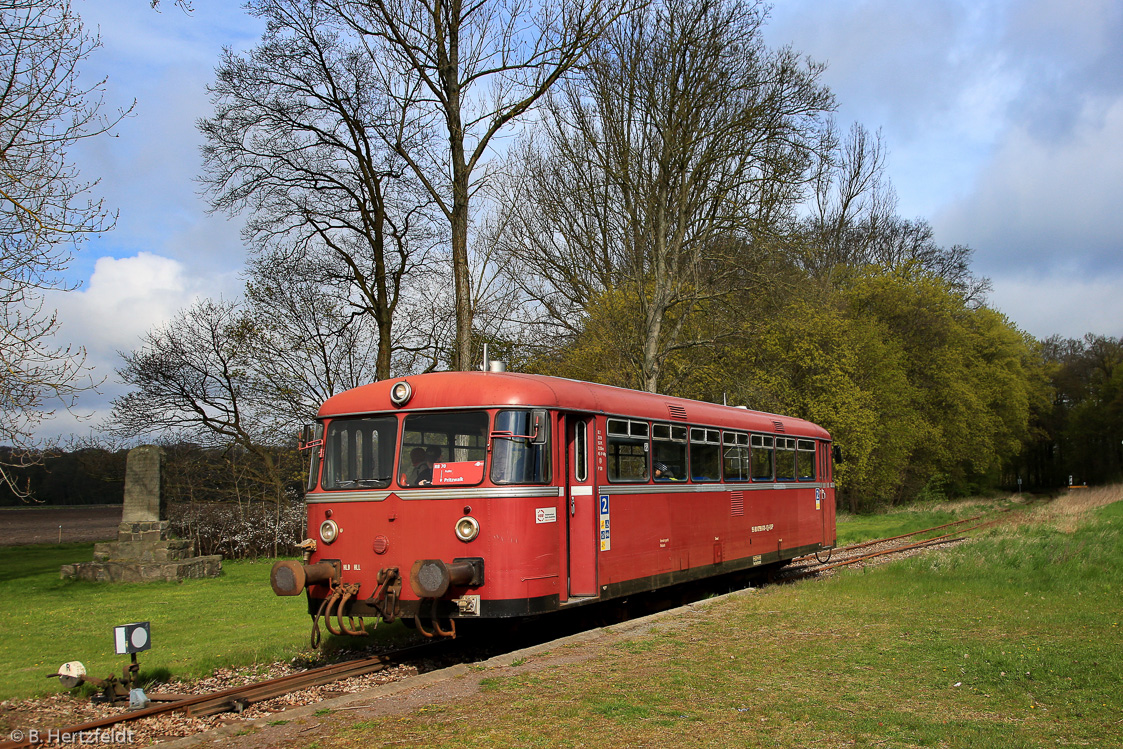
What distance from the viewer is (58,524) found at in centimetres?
3703

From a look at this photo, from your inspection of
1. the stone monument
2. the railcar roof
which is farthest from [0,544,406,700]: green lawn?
the railcar roof

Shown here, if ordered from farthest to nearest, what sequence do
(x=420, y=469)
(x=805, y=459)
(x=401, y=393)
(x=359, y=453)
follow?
(x=805, y=459) → (x=359, y=453) → (x=401, y=393) → (x=420, y=469)

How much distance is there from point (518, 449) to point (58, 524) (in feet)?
114

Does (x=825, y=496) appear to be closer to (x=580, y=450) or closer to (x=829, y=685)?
(x=580, y=450)

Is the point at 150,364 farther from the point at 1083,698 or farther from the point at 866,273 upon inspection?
the point at 866,273

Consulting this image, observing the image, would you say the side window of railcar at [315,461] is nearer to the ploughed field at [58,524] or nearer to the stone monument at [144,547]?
the stone monument at [144,547]

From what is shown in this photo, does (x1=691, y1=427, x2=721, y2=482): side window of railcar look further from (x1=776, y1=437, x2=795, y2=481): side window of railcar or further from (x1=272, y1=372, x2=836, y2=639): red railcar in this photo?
(x1=776, y1=437, x2=795, y2=481): side window of railcar

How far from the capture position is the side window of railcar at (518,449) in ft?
29.9

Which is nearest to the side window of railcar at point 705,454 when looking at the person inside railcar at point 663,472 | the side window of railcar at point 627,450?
the person inside railcar at point 663,472

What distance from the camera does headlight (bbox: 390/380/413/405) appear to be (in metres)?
9.67

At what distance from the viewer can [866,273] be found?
140 ft

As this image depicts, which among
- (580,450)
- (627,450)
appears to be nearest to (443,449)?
(580,450)

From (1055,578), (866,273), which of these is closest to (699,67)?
(1055,578)

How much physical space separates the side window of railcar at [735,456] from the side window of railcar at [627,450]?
2.69 metres
